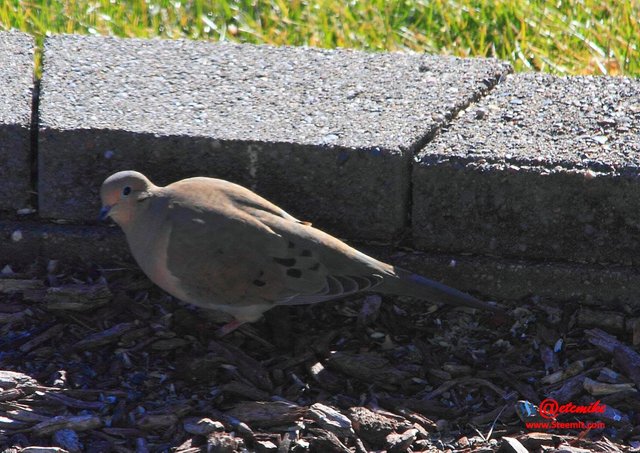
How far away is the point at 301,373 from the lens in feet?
11.4

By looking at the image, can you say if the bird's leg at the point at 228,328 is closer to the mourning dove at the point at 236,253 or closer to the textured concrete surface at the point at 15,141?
the mourning dove at the point at 236,253

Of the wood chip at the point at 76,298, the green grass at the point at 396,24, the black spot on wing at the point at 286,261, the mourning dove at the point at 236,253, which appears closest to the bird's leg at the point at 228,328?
the mourning dove at the point at 236,253

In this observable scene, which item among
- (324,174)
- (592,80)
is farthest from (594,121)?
(324,174)

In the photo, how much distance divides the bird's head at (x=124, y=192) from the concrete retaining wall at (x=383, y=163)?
220 millimetres

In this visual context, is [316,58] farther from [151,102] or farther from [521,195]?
[521,195]

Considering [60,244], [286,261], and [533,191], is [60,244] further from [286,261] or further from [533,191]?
[533,191]

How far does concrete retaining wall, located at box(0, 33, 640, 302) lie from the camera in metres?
3.62

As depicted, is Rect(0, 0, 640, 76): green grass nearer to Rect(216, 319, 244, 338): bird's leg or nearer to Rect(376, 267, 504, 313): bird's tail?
Rect(376, 267, 504, 313): bird's tail

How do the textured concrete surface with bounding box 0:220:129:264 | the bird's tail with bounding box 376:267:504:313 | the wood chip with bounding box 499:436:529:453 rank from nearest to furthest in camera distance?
the wood chip with bounding box 499:436:529:453
the bird's tail with bounding box 376:267:504:313
the textured concrete surface with bounding box 0:220:129:264

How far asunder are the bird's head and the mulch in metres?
0.30

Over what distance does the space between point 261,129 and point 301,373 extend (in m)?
0.83

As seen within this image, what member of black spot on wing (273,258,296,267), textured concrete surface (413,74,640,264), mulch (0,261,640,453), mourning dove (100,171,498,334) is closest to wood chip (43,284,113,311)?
mulch (0,261,640,453)

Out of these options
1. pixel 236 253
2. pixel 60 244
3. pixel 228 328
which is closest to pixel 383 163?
pixel 236 253

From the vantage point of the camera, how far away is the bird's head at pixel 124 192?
11.6 ft
